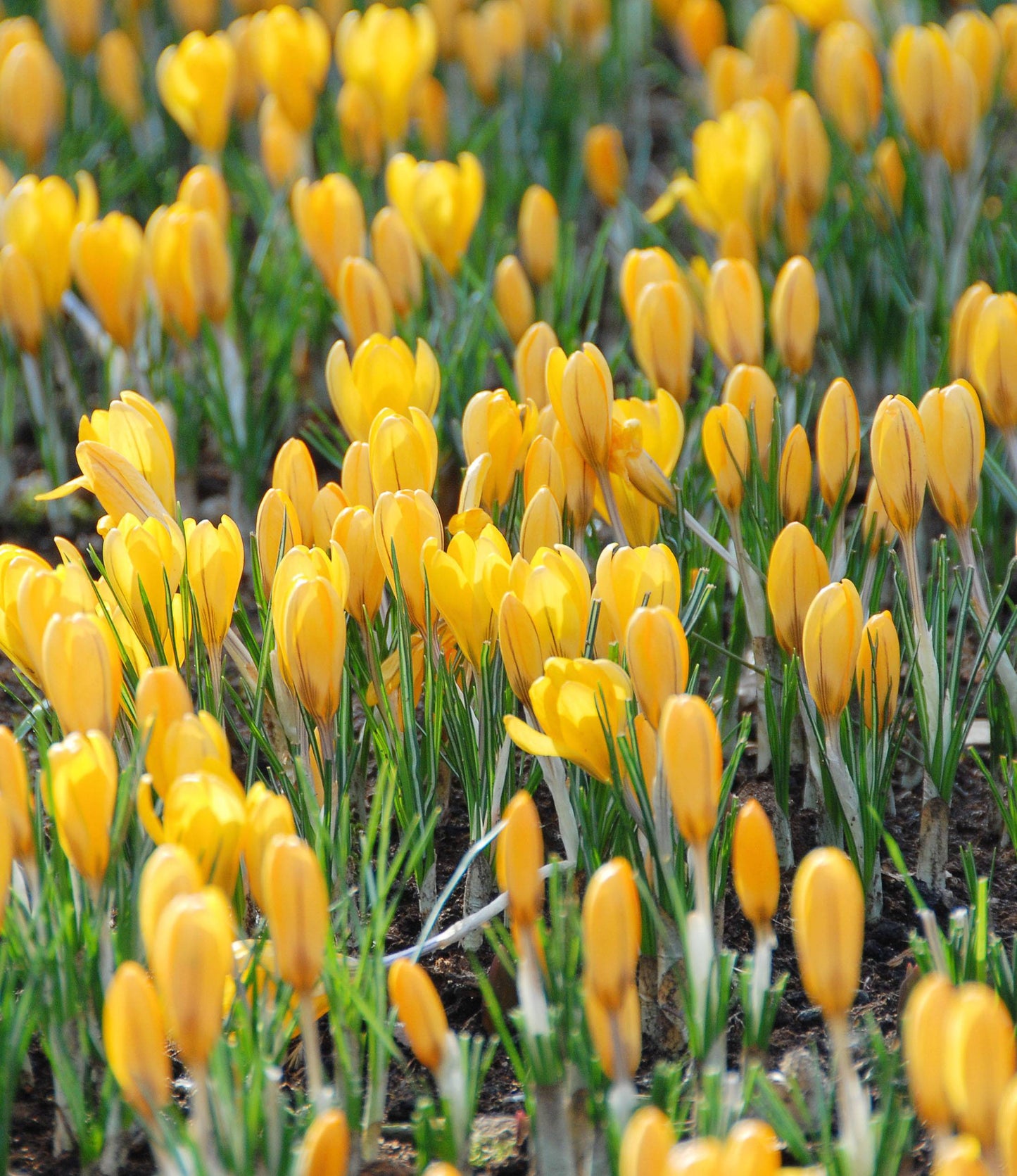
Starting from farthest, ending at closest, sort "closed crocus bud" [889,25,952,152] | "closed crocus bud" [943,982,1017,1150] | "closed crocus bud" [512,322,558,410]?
"closed crocus bud" [889,25,952,152] < "closed crocus bud" [512,322,558,410] < "closed crocus bud" [943,982,1017,1150]

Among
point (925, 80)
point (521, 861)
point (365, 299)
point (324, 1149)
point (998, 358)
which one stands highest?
point (925, 80)

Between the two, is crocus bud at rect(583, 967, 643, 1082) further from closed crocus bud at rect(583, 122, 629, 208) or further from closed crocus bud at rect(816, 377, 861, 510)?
closed crocus bud at rect(583, 122, 629, 208)

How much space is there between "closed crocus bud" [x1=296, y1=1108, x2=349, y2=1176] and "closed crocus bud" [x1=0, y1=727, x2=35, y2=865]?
0.32m

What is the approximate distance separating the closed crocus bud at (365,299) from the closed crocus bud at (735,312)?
45 centimetres

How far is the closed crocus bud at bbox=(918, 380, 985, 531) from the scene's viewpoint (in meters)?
1.31

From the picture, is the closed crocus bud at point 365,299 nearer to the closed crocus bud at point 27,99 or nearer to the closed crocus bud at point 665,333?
the closed crocus bud at point 665,333

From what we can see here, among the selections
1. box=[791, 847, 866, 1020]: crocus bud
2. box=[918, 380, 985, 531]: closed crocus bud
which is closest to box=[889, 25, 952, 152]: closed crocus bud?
box=[918, 380, 985, 531]: closed crocus bud

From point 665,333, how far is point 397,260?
540 mm

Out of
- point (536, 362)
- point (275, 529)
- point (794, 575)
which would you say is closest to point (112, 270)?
point (536, 362)

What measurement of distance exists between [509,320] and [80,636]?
1143 millimetres

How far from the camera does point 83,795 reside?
96 centimetres

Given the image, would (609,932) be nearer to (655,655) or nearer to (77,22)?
(655,655)

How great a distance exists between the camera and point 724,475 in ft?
4.81

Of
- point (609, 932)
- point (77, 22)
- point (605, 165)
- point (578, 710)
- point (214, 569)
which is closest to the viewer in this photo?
point (609, 932)
